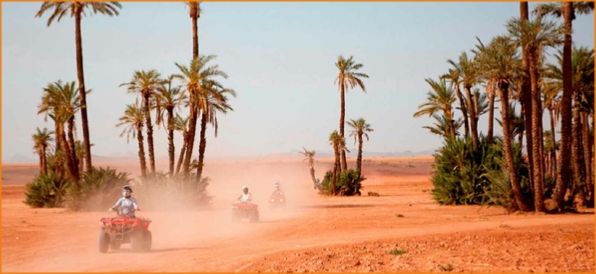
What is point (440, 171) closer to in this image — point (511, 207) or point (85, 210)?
point (511, 207)

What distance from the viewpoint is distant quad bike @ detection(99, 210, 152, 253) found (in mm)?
17641

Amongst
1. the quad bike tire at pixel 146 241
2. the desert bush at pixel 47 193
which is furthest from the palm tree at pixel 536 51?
the desert bush at pixel 47 193

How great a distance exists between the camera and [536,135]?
30172mm

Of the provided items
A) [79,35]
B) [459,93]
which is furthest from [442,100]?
[79,35]

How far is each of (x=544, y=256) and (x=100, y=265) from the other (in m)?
12.1

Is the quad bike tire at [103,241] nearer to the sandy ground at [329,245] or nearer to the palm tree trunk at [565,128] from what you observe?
the sandy ground at [329,245]

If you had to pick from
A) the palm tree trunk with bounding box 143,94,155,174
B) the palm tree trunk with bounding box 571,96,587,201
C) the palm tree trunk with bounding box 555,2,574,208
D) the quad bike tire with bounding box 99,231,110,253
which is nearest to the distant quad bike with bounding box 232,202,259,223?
the quad bike tire with bounding box 99,231,110,253

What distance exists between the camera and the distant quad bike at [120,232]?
17641mm

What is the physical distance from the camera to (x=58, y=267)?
15.3 metres

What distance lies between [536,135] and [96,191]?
84.1 ft

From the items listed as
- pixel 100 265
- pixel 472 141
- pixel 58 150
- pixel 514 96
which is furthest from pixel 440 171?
pixel 58 150

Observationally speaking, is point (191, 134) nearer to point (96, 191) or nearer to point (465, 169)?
point (96, 191)

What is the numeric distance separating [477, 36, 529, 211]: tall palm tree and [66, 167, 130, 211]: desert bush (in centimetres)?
2214

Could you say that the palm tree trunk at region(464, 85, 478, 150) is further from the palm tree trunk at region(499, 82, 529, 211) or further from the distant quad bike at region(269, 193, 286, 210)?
the distant quad bike at region(269, 193, 286, 210)
